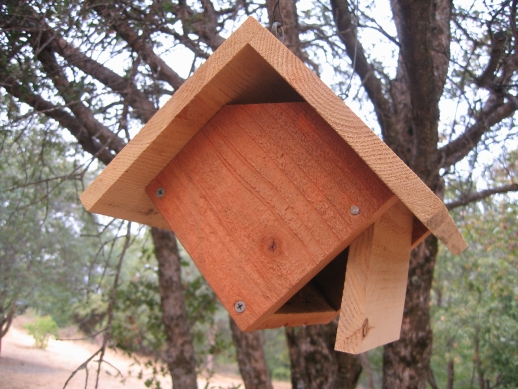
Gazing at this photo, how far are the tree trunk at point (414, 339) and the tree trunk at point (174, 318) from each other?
1.79 metres

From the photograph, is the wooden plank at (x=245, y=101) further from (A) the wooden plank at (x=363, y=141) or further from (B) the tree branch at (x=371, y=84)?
(B) the tree branch at (x=371, y=84)

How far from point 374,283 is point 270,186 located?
1.53ft

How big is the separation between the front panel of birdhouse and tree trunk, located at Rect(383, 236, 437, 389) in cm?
190

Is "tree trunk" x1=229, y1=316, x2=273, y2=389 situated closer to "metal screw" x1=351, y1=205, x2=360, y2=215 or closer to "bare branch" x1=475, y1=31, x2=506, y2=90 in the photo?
"bare branch" x1=475, y1=31, x2=506, y2=90

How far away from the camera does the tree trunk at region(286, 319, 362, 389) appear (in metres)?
3.39

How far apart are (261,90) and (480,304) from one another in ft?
20.6

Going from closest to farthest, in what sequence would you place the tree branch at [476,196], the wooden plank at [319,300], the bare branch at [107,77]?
the wooden plank at [319,300], the bare branch at [107,77], the tree branch at [476,196]

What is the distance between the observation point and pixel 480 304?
6812 millimetres

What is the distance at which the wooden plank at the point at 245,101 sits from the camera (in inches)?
51.3

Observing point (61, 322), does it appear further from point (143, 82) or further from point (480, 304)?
point (480, 304)

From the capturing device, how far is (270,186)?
1.56m

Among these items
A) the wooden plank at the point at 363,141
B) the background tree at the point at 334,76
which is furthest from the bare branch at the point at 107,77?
the wooden plank at the point at 363,141

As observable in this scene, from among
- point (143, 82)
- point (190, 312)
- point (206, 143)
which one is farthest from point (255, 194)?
point (190, 312)

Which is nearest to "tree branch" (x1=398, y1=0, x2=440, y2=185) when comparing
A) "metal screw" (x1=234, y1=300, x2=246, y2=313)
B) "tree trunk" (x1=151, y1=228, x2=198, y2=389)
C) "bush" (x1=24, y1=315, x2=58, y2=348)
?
"metal screw" (x1=234, y1=300, x2=246, y2=313)
